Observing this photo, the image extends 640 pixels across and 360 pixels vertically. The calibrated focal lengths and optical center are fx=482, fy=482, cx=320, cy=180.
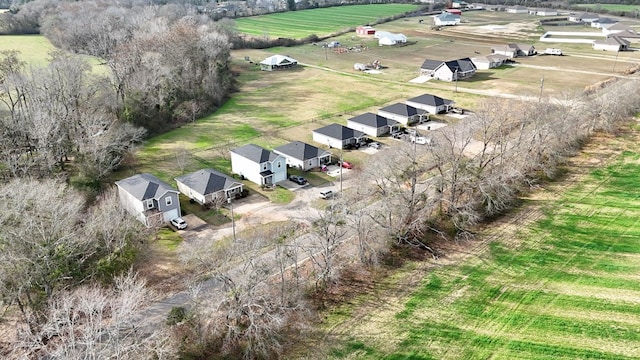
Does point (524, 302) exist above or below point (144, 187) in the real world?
below

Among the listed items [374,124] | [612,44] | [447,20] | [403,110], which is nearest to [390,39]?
[447,20]

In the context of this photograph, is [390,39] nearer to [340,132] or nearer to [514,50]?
[514,50]

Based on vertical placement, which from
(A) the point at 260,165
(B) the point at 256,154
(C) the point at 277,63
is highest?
(C) the point at 277,63

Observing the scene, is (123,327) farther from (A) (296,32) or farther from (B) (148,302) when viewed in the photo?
(A) (296,32)

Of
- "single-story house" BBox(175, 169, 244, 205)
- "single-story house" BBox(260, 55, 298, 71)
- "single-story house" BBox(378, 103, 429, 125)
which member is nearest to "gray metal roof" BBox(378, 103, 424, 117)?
"single-story house" BBox(378, 103, 429, 125)

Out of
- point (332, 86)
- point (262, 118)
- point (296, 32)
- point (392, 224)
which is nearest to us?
point (392, 224)

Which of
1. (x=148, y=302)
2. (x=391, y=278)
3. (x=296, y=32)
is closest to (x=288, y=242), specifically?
(x=391, y=278)

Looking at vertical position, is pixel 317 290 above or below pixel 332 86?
below
